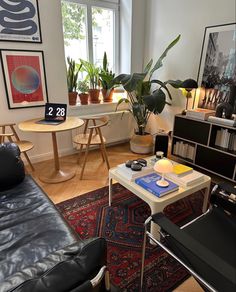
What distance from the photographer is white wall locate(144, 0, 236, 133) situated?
2.49 m

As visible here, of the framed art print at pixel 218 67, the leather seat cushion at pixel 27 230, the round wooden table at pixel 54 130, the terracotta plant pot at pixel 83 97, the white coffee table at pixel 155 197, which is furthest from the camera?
the terracotta plant pot at pixel 83 97

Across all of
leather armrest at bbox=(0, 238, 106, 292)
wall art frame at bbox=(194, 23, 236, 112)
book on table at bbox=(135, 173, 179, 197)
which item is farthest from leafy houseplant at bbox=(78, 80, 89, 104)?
leather armrest at bbox=(0, 238, 106, 292)

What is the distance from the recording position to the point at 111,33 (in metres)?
3.48

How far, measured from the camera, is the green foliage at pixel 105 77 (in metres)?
3.01

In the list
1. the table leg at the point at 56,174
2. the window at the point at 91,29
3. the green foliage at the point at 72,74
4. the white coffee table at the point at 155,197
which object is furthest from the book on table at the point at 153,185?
the window at the point at 91,29

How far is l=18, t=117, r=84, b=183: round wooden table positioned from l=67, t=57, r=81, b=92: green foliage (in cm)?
77

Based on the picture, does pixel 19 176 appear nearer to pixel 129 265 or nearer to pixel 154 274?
pixel 129 265

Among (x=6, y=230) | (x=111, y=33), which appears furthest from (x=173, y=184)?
(x=111, y=33)

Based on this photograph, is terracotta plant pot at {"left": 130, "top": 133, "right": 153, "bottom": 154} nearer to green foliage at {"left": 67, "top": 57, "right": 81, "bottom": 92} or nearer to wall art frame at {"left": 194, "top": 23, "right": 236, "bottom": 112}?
wall art frame at {"left": 194, "top": 23, "right": 236, "bottom": 112}

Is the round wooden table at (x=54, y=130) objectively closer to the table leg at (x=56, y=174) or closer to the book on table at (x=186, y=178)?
the table leg at (x=56, y=174)

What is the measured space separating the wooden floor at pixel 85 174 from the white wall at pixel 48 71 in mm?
314

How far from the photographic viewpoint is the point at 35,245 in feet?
3.48

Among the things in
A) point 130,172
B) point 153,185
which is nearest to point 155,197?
point 153,185

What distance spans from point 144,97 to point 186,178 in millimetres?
1431
